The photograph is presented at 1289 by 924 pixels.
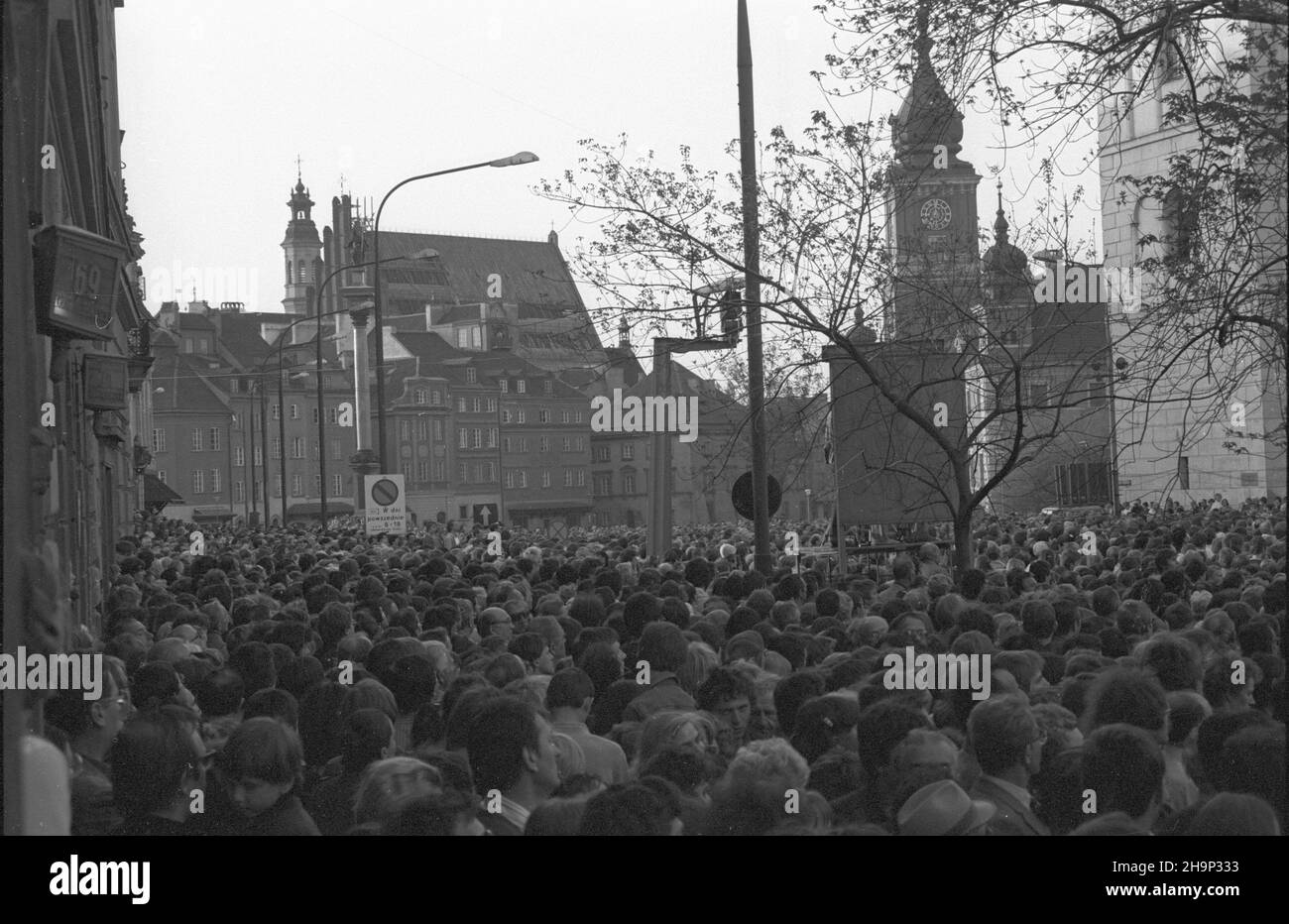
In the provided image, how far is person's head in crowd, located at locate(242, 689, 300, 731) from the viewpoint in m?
7.39

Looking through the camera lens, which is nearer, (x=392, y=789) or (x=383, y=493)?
(x=392, y=789)

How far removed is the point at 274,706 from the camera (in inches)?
292

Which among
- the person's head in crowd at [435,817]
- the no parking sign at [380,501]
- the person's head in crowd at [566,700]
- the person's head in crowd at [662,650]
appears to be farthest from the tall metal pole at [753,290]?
the no parking sign at [380,501]

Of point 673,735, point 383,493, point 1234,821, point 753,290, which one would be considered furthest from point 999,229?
point 383,493

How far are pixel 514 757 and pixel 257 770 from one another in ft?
2.92

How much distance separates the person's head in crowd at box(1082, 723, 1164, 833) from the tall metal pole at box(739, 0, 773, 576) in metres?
7.88

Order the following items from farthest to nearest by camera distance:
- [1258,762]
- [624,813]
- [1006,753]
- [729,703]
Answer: [729,703] → [1006,753] → [1258,762] → [624,813]

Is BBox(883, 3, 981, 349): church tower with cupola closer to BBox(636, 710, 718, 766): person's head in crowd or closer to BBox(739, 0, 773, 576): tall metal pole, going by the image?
BBox(739, 0, 773, 576): tall metal pole

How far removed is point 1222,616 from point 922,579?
6.18 metres

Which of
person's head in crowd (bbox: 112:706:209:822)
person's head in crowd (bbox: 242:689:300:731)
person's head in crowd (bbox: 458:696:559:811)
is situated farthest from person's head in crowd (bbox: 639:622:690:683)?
person's head in crowd (bbox: 112:706:209:822)

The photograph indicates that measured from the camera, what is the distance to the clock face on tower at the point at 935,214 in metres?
15.9

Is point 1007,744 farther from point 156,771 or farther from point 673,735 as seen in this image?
point 156,771

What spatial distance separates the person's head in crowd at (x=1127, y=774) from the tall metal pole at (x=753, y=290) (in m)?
7.88
